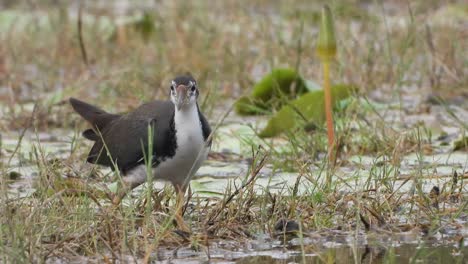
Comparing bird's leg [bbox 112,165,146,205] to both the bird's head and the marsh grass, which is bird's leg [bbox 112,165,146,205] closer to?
the marsh grass

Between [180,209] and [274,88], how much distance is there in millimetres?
2450

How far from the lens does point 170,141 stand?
468 centimetres

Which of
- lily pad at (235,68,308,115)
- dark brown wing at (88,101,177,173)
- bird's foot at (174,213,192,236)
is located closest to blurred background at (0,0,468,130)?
lily pad at (235,68,308,115)

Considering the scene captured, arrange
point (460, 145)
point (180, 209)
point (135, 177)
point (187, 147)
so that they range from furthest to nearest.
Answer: point (460, 145) < point (135, 177) < point (187, 147) < point (180, 209)

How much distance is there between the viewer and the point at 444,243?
428 cm

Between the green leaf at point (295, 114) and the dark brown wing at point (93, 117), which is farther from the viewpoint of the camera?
the green leaf at point (295, 114)

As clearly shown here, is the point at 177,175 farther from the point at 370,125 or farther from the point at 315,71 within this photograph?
the point at 315,71

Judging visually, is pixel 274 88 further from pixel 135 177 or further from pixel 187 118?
pixel 187 118

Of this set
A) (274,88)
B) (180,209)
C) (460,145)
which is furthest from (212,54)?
(180,209)

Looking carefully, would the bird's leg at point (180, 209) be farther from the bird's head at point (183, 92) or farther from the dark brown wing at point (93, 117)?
the dark brown wing at point (93, 117)

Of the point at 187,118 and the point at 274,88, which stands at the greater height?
the point at 274,88

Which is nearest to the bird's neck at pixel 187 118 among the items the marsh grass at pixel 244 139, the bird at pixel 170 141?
the bird at pixel 170 141

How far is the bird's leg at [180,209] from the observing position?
4.25 m

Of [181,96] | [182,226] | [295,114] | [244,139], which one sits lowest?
[182,226]
